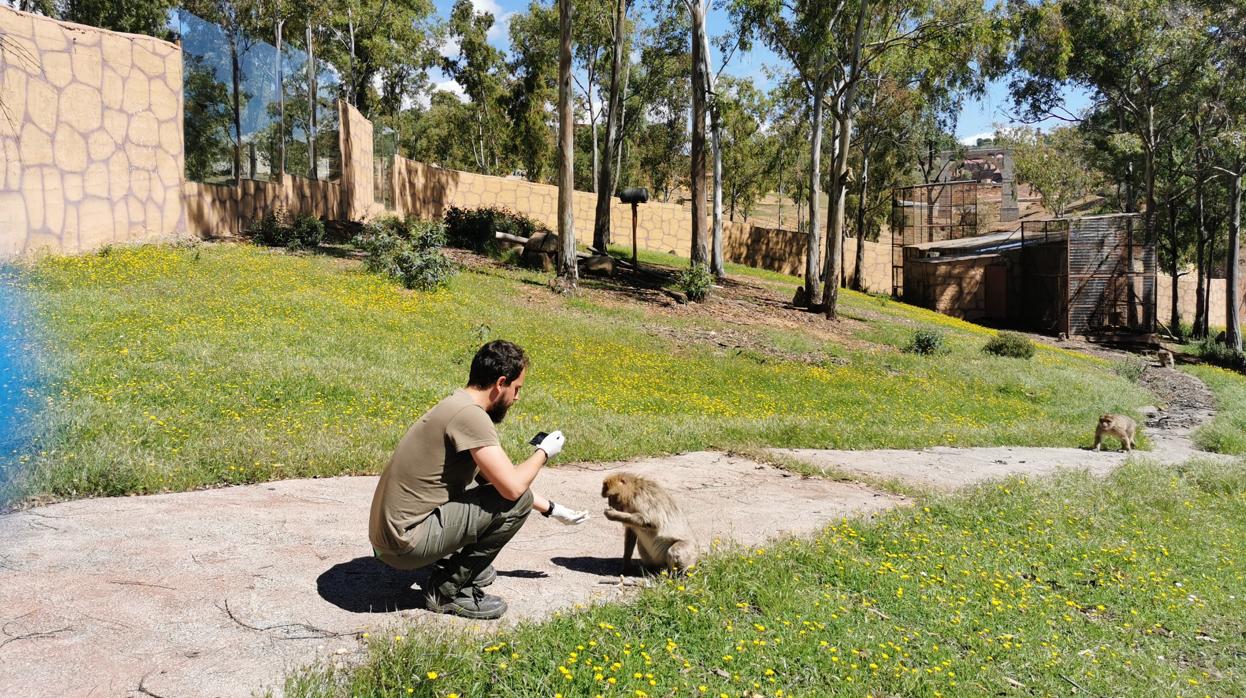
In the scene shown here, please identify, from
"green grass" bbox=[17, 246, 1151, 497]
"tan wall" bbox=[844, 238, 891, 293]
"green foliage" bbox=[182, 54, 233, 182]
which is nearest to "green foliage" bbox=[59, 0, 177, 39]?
"green foliage" bbox=[182, 54, 233, 182]

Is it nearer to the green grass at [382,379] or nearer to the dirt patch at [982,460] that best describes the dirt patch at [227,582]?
the green grass at [382,379]

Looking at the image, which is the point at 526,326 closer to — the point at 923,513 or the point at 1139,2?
the point at 923,513

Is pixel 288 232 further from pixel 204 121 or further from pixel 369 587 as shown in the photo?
pixel 369 587

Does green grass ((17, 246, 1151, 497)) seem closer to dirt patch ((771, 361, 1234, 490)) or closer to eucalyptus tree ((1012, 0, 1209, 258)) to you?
dirt patch ((771, 361, 1234, 490))

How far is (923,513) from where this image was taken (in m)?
7.89

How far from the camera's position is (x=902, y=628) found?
530 cm

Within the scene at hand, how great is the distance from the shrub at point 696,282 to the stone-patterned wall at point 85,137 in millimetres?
12461

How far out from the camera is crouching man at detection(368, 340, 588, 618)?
14.9 ft

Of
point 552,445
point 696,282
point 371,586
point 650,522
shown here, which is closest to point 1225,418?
point 696,282

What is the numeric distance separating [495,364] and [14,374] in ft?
22.7

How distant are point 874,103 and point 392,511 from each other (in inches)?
1621

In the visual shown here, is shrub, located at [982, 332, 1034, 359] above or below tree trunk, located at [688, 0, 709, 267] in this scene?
below

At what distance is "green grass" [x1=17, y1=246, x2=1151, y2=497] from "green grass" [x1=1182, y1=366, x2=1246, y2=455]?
1.75m

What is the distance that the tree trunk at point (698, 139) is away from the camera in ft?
89.2
